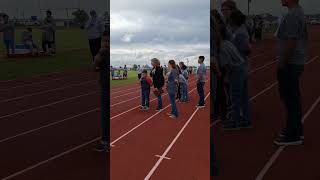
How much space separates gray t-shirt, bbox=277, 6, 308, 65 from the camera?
11.3 feet

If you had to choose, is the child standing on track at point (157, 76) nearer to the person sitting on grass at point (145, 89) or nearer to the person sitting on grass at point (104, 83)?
the person sitting on grass at point (145, 89)

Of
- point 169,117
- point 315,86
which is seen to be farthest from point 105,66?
point 315,86

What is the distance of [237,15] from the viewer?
4.29 meters

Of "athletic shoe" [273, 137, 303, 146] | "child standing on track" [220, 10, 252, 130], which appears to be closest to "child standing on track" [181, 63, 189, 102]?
"child standing on track" [220, 10, 252, 130]

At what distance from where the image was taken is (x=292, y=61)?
3.55 m

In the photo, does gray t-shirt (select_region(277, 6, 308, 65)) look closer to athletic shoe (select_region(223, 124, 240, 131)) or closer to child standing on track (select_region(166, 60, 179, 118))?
athletic shoe (select_region(223, 124, 240, 131))

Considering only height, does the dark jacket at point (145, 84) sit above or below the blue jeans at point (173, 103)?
above

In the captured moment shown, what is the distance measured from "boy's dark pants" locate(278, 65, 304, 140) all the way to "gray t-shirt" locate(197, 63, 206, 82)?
5.98ft

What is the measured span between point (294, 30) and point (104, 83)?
1.78 metres

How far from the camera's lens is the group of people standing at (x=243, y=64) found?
346 centimetres

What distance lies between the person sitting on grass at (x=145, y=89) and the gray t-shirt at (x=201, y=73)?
1199 mm

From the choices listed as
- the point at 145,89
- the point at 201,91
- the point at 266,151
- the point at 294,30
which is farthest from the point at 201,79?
the point at 294,30

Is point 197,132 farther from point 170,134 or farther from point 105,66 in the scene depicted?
point 105,66

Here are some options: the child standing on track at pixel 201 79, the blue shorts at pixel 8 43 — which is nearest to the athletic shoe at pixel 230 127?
the child standing on track at pixel 201 79
